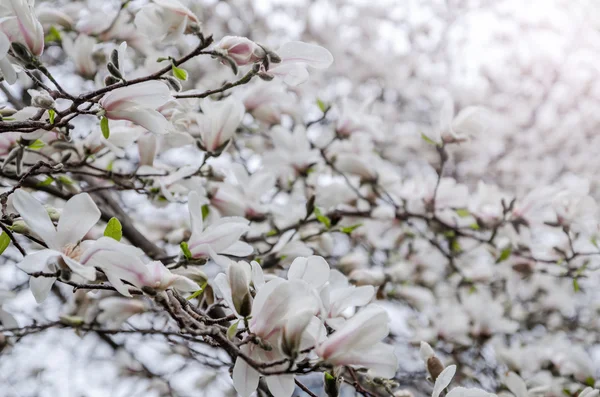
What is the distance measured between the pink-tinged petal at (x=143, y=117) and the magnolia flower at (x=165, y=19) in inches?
5.5

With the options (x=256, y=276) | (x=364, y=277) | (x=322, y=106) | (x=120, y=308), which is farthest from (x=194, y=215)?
(x=322, y=106)

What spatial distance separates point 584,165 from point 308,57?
11.8ft

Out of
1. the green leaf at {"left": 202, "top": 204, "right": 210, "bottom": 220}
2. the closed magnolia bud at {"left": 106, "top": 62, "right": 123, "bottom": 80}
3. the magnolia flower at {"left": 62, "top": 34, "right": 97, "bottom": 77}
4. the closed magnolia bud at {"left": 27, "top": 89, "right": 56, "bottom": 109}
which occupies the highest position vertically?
the closed magnolia bud at {"left": 106, "top": 62, "right": 123, "bottom": 80}

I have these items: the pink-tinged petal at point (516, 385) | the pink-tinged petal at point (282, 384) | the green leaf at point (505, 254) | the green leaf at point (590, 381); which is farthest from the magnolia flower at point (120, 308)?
the green leaf at point (590, 381)

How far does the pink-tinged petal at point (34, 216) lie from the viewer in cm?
61

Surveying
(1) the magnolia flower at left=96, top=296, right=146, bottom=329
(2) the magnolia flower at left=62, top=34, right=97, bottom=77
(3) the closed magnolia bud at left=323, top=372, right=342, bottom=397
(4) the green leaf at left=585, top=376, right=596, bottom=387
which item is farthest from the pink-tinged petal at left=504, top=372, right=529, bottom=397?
(2) the magnolia flower at left=62, top=34, right=97, bottom=77

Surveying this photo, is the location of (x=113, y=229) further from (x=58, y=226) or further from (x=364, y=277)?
(x=364, y=277)

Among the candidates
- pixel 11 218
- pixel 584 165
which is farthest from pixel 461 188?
pixel 584 165

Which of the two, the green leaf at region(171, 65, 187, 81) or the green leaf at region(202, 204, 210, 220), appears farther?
the green leaf at region(202, 204, 210, 220)

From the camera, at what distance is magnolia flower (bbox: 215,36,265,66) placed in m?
0.74

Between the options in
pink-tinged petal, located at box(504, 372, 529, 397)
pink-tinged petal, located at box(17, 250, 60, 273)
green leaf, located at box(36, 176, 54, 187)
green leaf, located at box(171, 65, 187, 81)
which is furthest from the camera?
pink-tinged petal, located at box(504, 372, 529, 397)

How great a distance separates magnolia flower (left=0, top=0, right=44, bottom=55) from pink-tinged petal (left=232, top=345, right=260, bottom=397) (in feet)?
1.64

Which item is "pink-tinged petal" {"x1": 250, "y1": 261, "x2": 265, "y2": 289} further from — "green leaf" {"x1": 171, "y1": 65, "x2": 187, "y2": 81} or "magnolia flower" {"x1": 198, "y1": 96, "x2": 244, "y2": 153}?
"magnolia flower" {"x1": 198, "y1": 96, "x2": 244, "y2": 153}

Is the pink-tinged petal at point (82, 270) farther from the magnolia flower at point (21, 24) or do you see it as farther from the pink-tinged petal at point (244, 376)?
the magnolia flower at point (21, 24)
